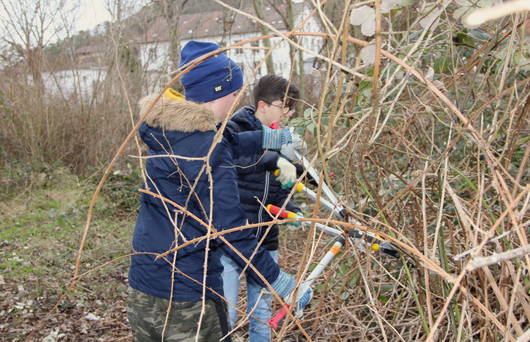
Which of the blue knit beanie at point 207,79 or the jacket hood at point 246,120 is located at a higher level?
the blue knit beanie at point 207,79

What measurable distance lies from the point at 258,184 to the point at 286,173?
22 cm

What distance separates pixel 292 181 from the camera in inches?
114

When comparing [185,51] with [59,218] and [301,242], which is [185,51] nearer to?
[301,242]

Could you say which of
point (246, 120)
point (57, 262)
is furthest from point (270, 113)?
point (57, 262)

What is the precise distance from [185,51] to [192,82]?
176 mm

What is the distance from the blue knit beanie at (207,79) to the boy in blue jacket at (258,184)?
557 mm

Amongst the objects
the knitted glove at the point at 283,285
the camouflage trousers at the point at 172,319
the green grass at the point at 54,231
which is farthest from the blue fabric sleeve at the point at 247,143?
the green grass at the point at 54,231

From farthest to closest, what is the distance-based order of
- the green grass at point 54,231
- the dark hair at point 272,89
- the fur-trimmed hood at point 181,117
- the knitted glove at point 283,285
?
the green grass at point 54,231 → the dark hair at point 272,89 → the knitted glove at point 283,285 → the fur-trimmed hood at point 181,117

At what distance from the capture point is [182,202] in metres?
1.99

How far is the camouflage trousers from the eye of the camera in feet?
6.53

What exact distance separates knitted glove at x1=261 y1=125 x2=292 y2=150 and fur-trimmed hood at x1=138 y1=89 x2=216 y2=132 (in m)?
0.79

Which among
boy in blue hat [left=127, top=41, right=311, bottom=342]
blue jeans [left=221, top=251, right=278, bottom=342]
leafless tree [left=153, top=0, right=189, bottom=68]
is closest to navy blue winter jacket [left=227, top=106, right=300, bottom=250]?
blue jeans [left=221, top=251, right=278, bottom=342]

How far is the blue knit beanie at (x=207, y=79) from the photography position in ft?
7.12

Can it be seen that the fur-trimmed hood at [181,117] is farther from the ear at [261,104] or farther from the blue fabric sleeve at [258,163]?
the ear at [261,104]
